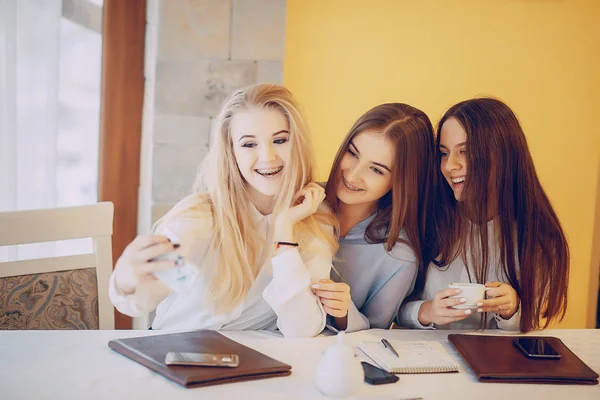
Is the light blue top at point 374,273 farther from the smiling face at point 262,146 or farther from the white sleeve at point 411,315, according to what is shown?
the smiling face at point 262,146

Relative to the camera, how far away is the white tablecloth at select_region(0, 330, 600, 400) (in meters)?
1.31

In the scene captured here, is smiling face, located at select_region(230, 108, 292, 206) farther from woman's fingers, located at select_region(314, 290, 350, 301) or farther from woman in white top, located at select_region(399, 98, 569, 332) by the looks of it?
woman in white top, located at select_region(399, 98, 569, 332)

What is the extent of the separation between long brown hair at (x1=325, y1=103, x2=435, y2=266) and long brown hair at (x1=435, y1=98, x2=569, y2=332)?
0.30 feet

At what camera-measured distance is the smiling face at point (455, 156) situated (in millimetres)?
2057

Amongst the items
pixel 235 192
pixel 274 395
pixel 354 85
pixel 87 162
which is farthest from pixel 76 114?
pixel 274 395

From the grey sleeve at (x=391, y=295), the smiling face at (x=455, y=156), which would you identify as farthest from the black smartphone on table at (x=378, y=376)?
the smiling face at (x=455, y=156)

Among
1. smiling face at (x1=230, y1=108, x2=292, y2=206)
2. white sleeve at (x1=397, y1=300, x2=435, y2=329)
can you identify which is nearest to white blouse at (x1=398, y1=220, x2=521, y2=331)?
white sleeve at (x1=397, y1=300, x2=435, y2=329)

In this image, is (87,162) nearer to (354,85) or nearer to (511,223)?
(354,85)

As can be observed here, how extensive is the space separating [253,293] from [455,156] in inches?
28.7

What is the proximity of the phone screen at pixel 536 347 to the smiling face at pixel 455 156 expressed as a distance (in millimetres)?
533

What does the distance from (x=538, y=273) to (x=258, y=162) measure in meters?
0.87

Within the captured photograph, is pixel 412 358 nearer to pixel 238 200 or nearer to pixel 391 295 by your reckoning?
pixel 391 295

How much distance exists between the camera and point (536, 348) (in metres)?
1.61

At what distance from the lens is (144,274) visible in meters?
1.52
